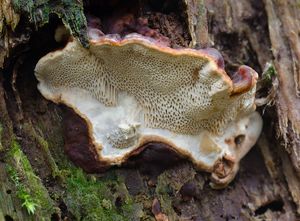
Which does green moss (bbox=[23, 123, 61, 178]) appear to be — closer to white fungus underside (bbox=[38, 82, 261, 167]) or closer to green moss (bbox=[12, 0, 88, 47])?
white fungus underside (bbox=[38, 82, 261, 167])

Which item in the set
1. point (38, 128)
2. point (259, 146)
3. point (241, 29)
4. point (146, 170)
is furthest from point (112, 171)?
point (241, 29)

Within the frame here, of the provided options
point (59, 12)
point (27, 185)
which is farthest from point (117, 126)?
point (59, 12)

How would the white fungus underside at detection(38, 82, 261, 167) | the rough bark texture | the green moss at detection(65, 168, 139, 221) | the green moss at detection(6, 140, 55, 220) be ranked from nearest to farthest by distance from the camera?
the green moss at detection(6, 140, 55, 220), the rough bark texture, the green moss at detection(65, 168, 139, 221), the white fungus underside at detection(38, 82, 261, 167)

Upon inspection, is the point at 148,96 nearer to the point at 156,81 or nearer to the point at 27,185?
the point at 156,81

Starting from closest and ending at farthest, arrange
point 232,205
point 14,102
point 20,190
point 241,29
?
point 20,190, point 14,102, point 232,205, point 241,29

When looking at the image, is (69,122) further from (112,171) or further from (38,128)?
(112,171)

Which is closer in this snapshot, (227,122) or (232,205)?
(227,122)

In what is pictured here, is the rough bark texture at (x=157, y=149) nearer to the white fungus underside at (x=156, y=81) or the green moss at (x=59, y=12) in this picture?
the green moss at (x=59, y=12)

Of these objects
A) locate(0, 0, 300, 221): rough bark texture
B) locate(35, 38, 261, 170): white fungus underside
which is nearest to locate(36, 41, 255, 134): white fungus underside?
locate(35, 38, 261, 170): white fungus underside
